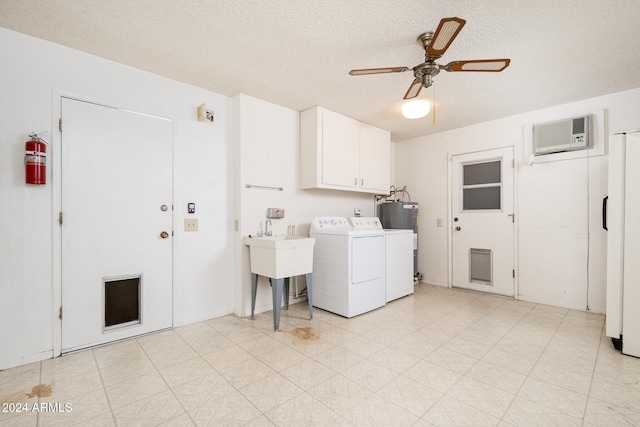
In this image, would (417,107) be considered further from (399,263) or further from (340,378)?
(340,378)

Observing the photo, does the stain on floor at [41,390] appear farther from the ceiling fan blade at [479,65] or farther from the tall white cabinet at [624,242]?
the tall white cabinet at [624,242]

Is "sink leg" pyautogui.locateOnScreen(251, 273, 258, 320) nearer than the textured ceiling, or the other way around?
the textured ceiling

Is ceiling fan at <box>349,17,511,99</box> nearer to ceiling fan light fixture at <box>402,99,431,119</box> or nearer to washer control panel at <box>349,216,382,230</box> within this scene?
ceiling fan light fixture at <box>402,99,431,119</box>

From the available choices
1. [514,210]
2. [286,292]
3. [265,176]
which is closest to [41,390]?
[286,292]

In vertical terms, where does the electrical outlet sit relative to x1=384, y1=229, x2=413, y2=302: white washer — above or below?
above

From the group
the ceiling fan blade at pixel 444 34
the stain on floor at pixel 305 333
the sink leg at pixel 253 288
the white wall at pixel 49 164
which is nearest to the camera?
the ceiling fan blade at pixel 444 34

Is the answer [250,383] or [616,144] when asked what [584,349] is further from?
[250,383]

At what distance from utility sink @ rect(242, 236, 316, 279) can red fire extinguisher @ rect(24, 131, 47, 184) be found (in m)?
1.75

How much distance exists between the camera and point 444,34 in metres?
1.69

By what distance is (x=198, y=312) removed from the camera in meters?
3.00

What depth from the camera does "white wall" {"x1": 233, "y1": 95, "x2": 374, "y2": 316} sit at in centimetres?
318

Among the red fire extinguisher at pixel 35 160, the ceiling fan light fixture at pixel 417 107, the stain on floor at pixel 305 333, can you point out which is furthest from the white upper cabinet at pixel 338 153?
the red fire extinguisher at pixel 35 160

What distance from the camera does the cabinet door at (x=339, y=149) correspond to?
362cm

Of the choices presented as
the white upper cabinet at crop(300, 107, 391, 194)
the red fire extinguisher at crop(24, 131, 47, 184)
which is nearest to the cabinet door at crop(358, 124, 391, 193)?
the white upper cabinet at crop(300, 107, 391, 194)
